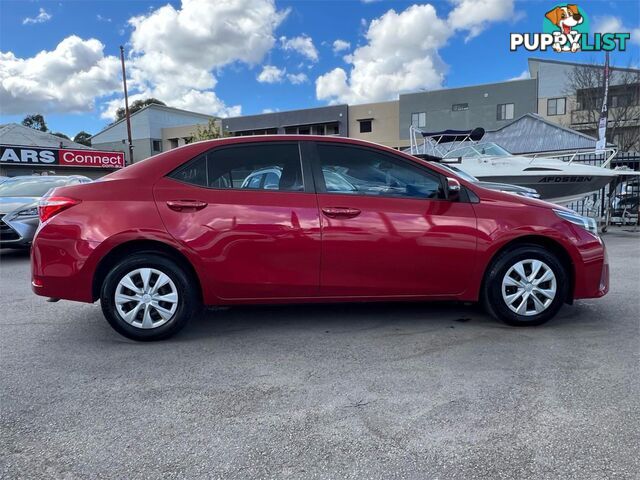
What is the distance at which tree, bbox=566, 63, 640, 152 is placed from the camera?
26125 mm

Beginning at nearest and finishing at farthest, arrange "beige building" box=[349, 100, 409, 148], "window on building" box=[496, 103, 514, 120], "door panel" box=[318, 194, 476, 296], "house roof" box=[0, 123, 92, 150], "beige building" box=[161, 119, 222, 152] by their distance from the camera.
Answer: "door panel" box=[318, 194, 476, 296] < "window on building" box=[496, 103, 514, 120] < "house roof" box=[0, 123, 92, 150] < "beige building" box=[349, 100, 409, 148] < "beige building" box=[161, 119, 222, 152]

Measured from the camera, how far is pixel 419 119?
41781mm

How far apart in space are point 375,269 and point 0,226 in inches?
284

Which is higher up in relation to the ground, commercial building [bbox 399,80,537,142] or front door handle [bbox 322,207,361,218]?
commercial building [bbox 399,80,537,142]

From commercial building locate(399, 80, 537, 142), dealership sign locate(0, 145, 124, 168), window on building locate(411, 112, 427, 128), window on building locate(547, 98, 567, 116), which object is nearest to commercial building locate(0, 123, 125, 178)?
dealership sign locate(0, 145, 124, 168)

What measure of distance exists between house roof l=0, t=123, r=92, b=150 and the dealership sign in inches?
345

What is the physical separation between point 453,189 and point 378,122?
41.9 metres

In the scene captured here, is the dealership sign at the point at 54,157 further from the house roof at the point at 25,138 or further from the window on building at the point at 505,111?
the window on building at the point at 505,111

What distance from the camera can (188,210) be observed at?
3836mm

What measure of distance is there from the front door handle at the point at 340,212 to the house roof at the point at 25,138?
45.0 meters

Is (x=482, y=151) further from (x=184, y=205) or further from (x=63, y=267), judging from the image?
(x=63, y=267)

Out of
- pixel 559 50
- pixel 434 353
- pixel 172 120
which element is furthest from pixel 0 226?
pixel 172 120

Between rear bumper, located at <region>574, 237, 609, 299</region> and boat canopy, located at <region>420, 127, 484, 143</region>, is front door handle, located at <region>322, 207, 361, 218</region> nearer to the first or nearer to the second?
rear bumper, located at <region>574, 237, 609, 299</region>

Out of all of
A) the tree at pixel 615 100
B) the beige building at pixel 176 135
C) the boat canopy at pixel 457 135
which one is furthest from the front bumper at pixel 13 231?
the beige building at pixel 176 135
